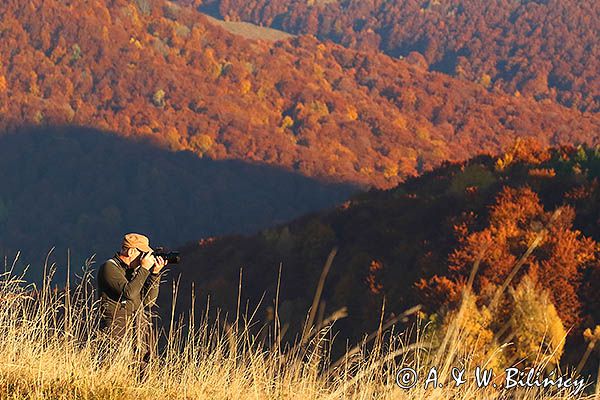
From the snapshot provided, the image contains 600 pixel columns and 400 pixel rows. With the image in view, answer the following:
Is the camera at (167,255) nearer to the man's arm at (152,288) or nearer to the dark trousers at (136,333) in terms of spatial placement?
the man's arm at (152,288)

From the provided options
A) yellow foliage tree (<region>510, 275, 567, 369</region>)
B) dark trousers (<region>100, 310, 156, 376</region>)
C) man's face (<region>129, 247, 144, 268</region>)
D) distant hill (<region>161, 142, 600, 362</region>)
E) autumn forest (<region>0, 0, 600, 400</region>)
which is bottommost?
autumn forest (<region>0, 0, 600, 400</region>)

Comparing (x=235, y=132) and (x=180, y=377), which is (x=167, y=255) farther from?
(x=235, y=132)

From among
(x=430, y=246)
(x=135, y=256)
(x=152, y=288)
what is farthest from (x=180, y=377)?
(x=430, y=246)

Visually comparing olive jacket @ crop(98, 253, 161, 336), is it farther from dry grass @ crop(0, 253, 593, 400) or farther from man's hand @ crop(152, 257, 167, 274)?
dry grass @ crop(0, 253, 593, 400)

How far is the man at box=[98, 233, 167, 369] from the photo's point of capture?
5930 millimetres

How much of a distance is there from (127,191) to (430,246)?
96.3 metres

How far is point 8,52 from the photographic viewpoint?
454 feet

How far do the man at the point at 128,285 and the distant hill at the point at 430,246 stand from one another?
44.4ft

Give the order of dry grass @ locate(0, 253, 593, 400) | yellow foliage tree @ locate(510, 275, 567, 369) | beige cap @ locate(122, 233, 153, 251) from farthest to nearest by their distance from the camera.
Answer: yellow foliage tree @ locate(510, 275, 567, 369)
beige cap @ locate(122, 233, 153, 251)
dry grass @ locate(0, 253, 593, 400)

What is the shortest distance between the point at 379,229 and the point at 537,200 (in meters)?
7.35

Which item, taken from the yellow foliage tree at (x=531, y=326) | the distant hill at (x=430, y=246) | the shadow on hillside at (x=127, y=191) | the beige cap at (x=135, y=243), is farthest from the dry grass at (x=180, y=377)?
the shadow on hillside at (x=127, y=191)

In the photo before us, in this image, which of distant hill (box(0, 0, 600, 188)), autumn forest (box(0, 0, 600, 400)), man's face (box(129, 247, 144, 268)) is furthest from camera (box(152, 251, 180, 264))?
distant hill (box(0, 0, 600, 188))

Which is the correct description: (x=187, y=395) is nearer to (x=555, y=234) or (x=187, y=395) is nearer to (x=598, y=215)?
(x=555, y=234)

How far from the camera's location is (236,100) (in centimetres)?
14212
